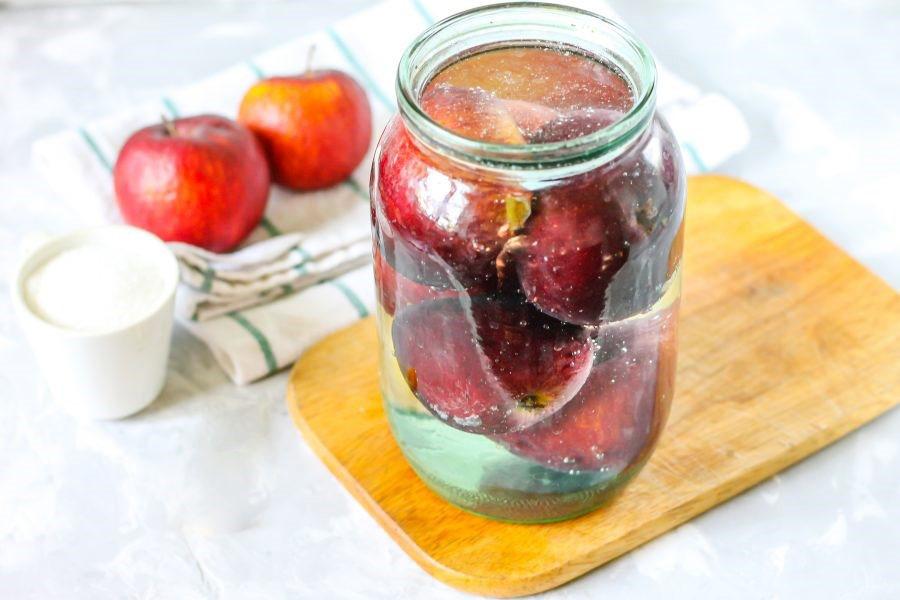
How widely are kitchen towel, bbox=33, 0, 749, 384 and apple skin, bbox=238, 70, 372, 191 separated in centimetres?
2

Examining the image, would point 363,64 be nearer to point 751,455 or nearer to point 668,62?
point 668,62

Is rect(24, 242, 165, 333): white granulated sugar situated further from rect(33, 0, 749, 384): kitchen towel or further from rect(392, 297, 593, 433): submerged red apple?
rect(392, 297, 593, 433): submerged red apple

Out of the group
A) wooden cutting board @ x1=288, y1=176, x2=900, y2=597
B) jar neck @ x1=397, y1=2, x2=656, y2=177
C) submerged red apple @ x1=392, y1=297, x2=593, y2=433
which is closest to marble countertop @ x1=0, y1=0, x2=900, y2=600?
wooden cutting board @ x1=288, y1=176, x2=900, y2=597

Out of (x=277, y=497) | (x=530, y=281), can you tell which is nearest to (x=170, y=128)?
(x=277, y=497)

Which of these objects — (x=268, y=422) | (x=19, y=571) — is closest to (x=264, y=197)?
(x=268, y=422)

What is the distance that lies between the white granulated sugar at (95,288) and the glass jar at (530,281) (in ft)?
0.59

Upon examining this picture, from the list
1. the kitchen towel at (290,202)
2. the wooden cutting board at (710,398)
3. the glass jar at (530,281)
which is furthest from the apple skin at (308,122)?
the glass jar at (530,281)

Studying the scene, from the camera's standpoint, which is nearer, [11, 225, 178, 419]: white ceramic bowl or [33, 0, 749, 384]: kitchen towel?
[11, 225, 178, 419]: white ceramic bowl

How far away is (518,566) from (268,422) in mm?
216

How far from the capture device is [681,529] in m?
0.77

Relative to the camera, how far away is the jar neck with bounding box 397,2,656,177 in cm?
→ 59

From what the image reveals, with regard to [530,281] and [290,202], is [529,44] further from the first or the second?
[290,202]

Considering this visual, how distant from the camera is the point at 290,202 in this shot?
1.01 meters

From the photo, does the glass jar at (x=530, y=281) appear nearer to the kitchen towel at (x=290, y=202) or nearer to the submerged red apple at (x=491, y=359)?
the submerged red apple at (x=491, y=359)
